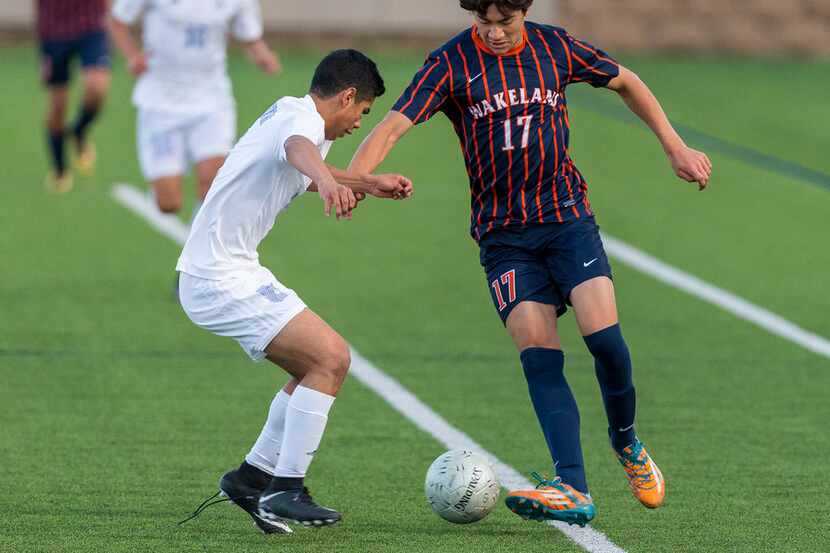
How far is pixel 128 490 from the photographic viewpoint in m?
7.04

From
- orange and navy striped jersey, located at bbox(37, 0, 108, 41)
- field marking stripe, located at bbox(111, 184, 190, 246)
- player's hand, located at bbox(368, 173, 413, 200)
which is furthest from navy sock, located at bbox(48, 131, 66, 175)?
player's hand, located at bbox(368, 173, 413, 200)

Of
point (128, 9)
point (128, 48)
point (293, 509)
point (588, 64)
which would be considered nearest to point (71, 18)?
point (128, 9)

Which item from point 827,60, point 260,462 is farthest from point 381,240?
point 827,60

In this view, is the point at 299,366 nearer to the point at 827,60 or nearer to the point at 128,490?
the point at 128,490

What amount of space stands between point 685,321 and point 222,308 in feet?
17.8

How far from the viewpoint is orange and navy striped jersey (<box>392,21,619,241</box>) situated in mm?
6613

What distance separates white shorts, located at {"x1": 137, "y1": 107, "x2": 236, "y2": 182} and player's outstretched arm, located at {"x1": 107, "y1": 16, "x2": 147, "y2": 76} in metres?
0.34

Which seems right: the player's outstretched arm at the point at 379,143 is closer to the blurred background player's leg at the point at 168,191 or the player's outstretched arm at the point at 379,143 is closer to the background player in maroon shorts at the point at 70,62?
the blurred background player's leg at the point at 168,191

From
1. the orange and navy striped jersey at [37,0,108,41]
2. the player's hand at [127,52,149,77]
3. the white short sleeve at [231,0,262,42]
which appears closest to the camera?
the player's hand at [127,52,149,77]

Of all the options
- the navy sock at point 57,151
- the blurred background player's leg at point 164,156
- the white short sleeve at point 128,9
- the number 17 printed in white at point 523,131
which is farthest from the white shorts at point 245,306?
the navy sock at point 57,151

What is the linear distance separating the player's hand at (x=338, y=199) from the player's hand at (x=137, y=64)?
6369mm

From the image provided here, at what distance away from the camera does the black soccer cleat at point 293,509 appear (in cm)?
634

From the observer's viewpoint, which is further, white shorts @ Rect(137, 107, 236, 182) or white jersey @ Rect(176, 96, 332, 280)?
white shorts @ Rect(137, 107, 236, 182)

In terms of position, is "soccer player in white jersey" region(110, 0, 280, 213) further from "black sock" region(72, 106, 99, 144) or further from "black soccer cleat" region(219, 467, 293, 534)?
"black soccer cleat" region(219, 467, 293, 534)
